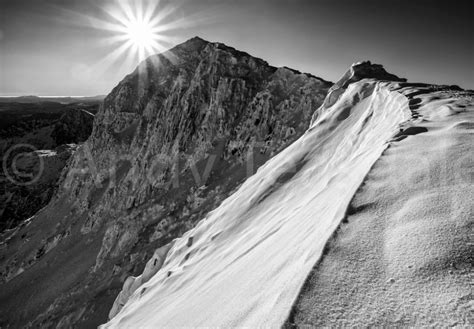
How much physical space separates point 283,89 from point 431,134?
34297mm

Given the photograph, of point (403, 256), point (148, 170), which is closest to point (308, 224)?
point (403, 256)

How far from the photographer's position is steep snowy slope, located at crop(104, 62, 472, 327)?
320 cm

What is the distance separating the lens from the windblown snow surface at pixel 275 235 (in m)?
3.16

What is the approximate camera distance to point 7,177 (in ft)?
294

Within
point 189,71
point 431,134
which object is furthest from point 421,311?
point 189,71

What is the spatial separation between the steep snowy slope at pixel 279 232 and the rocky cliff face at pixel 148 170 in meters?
19.9

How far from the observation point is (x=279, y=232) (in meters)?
5.34

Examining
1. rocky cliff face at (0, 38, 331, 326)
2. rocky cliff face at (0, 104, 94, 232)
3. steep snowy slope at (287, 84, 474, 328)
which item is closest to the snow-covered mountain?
A: steep snowy slope at (287, 84, 474, 328)

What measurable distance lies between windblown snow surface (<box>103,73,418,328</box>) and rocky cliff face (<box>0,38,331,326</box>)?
67.7ft

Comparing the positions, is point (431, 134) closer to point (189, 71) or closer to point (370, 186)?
point (370, 186)

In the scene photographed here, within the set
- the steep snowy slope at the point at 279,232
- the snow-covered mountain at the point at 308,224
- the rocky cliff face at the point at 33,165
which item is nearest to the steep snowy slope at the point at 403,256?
the snow-covered mountain at the point at 308,224

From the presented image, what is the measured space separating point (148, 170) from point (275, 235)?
4365 cm

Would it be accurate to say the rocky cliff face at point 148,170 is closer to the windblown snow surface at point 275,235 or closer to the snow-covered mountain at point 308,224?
the snow-covered mountain at point 308,224

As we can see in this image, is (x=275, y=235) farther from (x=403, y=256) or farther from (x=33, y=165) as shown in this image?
(x=33, y=165)
